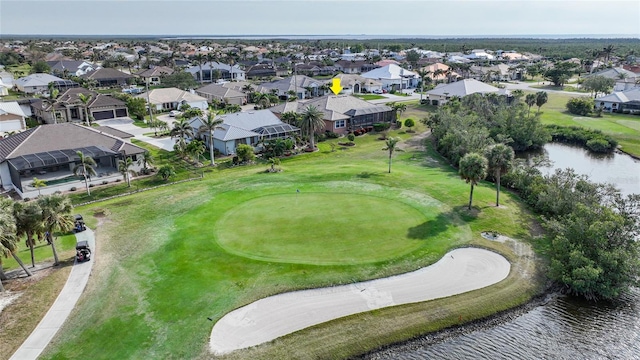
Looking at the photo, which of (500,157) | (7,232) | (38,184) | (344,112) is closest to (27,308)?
(7,232)

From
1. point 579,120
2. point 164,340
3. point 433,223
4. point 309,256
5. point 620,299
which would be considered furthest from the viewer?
point 579,120

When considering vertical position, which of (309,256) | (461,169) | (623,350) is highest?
(461,169)

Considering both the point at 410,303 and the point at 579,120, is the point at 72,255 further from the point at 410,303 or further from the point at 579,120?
the point at 579,120

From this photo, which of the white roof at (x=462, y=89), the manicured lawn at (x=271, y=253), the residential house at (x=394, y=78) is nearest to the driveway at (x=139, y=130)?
the manicured lawn at (x=271, y=253)

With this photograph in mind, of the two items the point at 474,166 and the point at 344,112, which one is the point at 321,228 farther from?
the point at 344,112

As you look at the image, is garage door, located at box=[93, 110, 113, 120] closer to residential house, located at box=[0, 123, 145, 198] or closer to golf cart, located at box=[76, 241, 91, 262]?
residential house, located at box=[0, 123, 145, 198]

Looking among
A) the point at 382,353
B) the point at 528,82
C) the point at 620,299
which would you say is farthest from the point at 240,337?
the point at 528,82

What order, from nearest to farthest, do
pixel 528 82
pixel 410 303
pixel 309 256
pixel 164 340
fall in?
pixel 164 340, pixel 410 303, pixel 309 256, pixel 528 82
